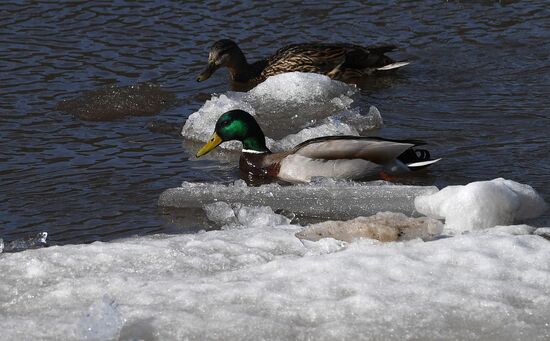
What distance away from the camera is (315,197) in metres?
7.95

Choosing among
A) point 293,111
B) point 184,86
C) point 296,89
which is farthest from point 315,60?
point 293,111

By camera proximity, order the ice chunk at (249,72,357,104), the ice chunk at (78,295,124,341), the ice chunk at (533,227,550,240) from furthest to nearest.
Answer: the ice chunk at (249,72,357,104)
the ice chunk at (533,227,550,240)
the ice chunk at (78,295,124,341)

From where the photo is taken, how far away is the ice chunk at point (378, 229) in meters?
6.51

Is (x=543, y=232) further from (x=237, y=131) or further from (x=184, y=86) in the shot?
(x=184, y=86)

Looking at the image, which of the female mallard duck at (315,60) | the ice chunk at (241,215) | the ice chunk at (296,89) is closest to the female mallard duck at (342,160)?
the ice chunk at (241,215)

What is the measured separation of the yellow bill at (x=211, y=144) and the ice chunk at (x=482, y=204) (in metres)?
2.12

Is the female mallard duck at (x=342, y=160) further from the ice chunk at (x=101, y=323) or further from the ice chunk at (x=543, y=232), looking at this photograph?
the ice chunk at (x=101, y=323)

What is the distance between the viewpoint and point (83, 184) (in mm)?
8602

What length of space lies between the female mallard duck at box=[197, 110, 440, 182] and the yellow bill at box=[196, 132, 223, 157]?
1.12 ft

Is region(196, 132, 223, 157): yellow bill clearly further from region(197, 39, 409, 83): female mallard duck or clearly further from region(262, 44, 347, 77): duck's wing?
region(262, 44, 347, 77): duck's wing

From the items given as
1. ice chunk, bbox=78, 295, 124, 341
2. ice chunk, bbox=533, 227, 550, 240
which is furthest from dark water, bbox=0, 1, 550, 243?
ice chunk, bbox=78, 295, 124, 341

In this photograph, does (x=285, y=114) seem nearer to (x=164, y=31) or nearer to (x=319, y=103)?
(x=319, y=103)

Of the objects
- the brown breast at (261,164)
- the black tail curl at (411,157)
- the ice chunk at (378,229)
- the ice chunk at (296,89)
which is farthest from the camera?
the ice chunk at (296,89)

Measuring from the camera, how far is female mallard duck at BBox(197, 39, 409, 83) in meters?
11.5
